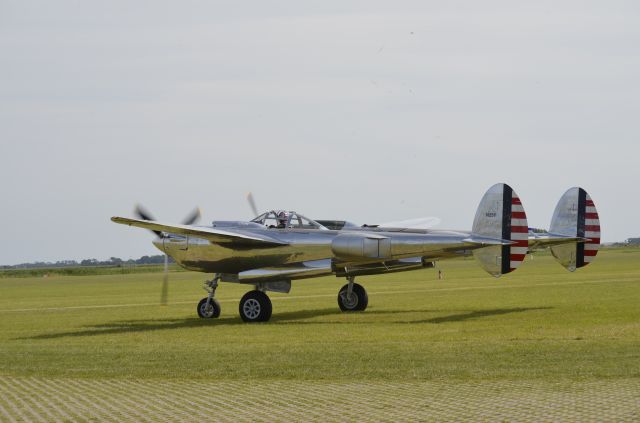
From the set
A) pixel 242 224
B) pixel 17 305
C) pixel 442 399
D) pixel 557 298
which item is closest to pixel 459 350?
pixel 442 399

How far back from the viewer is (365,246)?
929 inches

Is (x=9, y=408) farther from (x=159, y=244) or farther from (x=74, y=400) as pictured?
(x=159, y=244)

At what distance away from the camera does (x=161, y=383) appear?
13.3 metres

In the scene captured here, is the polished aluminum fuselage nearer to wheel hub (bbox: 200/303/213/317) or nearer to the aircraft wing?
the aircraft wing

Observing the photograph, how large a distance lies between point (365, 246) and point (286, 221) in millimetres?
2947

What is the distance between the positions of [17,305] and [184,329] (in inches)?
675

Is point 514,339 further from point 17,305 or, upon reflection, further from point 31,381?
point 17,305

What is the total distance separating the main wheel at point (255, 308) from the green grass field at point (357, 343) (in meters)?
0.32

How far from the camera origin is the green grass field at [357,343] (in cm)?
1366

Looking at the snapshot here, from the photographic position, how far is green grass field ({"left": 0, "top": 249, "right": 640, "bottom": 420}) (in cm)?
1366

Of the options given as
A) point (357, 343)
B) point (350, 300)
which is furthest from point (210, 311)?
point (357, 343)

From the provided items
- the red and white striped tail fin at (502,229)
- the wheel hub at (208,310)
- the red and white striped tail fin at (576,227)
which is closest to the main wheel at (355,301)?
the wheel hub at (208,310)

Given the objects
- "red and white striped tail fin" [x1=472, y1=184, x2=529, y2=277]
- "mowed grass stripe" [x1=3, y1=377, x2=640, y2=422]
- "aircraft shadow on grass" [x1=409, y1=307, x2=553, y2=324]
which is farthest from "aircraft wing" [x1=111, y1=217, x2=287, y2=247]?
"mowed grass stripe" [x1=3, y1=377, x2=640, y2=422]

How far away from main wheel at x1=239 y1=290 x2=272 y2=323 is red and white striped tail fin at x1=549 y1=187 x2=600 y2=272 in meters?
10.3
